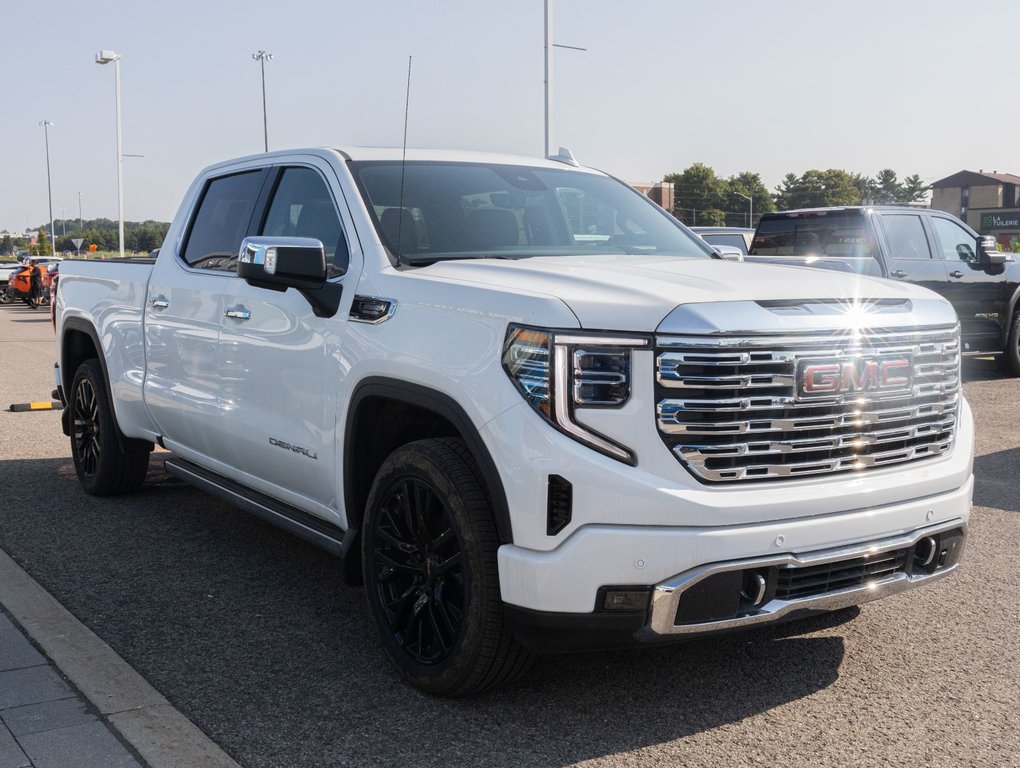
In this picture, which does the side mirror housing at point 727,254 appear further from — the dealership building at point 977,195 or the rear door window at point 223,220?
the dealership building at point 977,195

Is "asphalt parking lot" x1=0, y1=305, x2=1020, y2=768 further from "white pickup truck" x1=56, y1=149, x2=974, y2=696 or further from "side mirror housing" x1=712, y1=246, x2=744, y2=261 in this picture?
"side mirror housing" x1=712, y1=246, x2=744, y2=261

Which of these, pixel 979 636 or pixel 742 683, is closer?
pixel 742 683

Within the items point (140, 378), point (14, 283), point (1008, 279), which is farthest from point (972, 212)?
point (140, 378)

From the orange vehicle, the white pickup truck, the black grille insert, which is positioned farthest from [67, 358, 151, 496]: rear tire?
the orange vehicle

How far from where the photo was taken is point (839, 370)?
3.49m

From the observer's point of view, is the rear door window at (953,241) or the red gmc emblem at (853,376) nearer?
the red gmc emblem at (853,376)

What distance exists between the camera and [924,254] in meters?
12.7

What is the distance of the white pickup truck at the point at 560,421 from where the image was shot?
3301 millimetres

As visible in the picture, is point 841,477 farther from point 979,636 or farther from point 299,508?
point 299,508

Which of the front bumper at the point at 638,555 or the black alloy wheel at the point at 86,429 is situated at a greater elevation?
the front bumper at the point at 638,555

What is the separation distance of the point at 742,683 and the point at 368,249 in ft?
6.90

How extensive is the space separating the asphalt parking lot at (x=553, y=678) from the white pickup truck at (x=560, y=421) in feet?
0.82

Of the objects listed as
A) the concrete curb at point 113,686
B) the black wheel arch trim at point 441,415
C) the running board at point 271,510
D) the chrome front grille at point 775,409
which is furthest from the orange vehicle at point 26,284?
the chrome front grille at point 775,409

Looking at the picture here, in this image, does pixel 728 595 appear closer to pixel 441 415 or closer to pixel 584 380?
pixel 584 380
